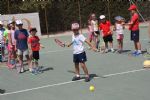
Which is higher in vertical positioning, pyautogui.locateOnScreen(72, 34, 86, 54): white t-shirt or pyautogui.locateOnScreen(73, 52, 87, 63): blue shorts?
pyautogui.locateOnScreen(72, 34, 86, 54): white t-shirt

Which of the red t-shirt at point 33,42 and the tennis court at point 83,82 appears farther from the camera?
the red t-shirt at point 33,42

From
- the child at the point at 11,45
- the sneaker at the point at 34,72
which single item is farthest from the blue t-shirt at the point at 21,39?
the child at the point at 11,45

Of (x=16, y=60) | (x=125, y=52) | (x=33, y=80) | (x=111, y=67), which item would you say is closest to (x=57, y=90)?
(x=33, y=80)

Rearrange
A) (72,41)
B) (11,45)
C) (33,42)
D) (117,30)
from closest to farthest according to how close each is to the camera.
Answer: (72,41)
(33,42)
(11,45)
(117,30)

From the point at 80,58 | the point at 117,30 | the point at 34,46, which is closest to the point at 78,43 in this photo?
the point at 80,58

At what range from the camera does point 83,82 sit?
10547 millimetres

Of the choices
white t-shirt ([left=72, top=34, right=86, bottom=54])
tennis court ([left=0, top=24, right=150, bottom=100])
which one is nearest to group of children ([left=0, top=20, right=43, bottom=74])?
tennis court ([left=0, top=24, right=150, bottom=100])

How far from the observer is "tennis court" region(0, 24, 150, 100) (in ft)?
29.9

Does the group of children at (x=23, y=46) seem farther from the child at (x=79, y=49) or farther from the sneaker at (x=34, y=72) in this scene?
the child at (x=79, y=49)

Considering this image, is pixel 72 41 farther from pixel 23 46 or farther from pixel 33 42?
pixel 23 46

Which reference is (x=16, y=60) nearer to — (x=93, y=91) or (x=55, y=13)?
(x=93, y=91)

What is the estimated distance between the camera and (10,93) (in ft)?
32.6

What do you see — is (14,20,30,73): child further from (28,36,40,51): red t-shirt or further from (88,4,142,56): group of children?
(88,4,142,56): group of children

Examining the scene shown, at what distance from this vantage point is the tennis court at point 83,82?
9.11 metres
